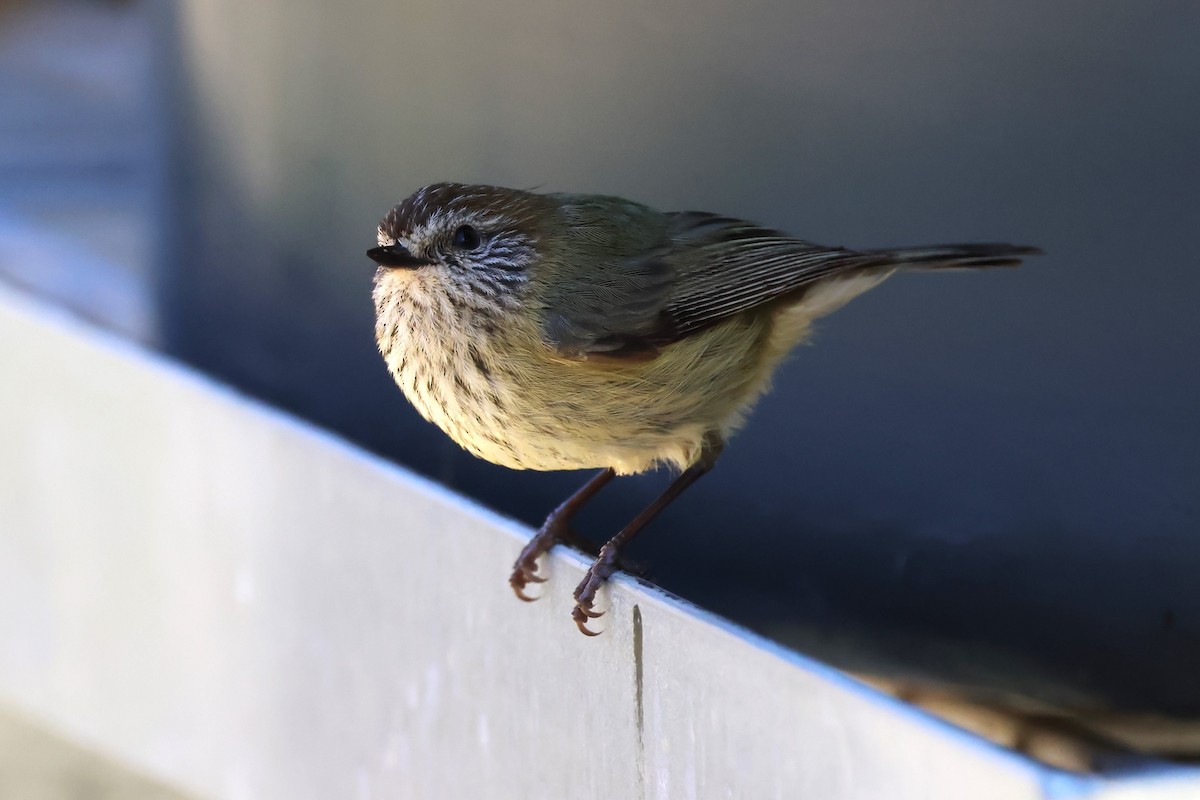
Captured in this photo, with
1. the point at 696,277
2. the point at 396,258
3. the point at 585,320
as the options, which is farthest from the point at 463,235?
the point at 696,277

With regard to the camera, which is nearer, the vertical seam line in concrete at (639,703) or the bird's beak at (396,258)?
the vertical seam line in concrete at (639,703)

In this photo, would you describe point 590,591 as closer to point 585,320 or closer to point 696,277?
point 585,320

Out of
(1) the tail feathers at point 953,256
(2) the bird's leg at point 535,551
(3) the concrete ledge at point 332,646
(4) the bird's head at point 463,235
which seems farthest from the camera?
(2) the bird's leg at point 535,551

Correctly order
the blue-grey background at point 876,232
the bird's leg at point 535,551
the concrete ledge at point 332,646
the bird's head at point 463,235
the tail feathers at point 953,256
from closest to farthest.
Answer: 1. the concrete ledge at point 332,646
2. the tail feathers at point 953,256
3. the bird's head at point 463,235
4. the bird's leg at point 535,551
5. the blue-grey background at point 876,232

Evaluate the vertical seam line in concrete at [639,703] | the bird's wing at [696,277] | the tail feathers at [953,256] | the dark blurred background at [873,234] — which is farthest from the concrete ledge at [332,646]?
the tail feathers at [953,256]

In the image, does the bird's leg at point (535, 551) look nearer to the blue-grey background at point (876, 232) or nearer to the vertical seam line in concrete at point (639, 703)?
the vertical seam line in concrete at point (639, 703)

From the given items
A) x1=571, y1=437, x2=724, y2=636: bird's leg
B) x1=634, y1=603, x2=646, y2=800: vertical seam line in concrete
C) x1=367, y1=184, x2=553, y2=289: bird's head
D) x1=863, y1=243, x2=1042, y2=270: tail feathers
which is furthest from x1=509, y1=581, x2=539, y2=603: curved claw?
x1=863, y1=243, x2=1042, y2=270: tail feathers
